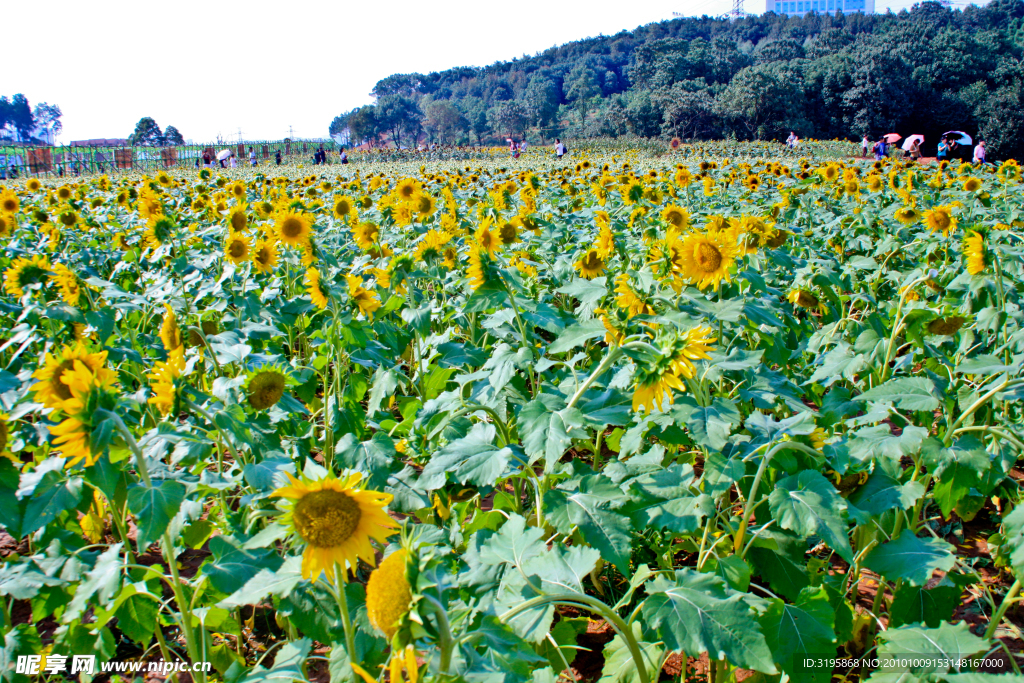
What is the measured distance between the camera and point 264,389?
2131mm

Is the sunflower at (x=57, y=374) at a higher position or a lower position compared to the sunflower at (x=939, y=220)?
lower

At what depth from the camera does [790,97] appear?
46.1 m

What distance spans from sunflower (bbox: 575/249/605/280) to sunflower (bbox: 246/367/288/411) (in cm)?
178

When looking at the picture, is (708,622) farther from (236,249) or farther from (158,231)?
(158,231)

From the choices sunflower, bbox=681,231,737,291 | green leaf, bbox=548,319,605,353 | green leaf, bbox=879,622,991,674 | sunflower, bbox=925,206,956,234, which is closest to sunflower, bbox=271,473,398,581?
green leaf, bbox=548,319,605,353

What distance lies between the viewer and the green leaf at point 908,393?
1.95m

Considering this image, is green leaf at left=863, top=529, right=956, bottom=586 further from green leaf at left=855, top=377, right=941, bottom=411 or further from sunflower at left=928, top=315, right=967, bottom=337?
sunflower at left=928, top=315, right=967, bottom=337

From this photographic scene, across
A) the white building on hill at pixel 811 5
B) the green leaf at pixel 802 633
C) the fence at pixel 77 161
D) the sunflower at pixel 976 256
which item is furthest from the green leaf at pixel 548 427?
the white building on hill at pixel 811 5

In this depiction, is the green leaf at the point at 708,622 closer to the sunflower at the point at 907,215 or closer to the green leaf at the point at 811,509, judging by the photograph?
the green leaf at the point at 811,509

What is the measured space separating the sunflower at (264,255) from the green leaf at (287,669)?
3017 millimetres

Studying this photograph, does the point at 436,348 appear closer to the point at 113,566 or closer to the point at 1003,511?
the point at 113,566

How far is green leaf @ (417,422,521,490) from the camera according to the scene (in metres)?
1.75

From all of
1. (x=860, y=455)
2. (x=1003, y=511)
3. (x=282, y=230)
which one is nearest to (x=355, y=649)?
(x=860, y=455)

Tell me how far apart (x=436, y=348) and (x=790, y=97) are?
5096 centimetres
